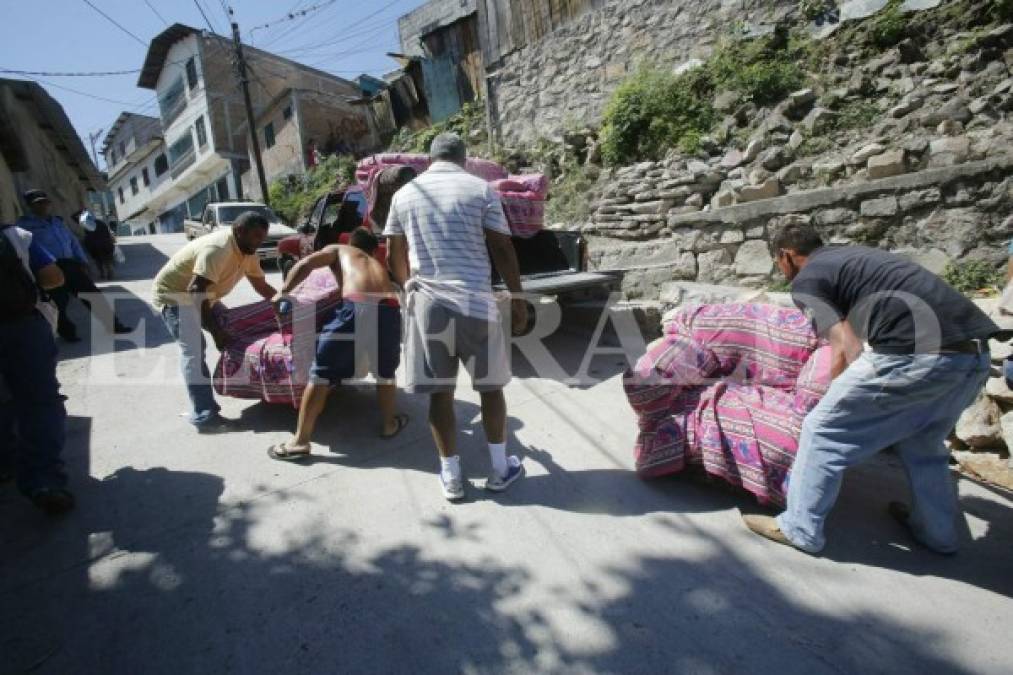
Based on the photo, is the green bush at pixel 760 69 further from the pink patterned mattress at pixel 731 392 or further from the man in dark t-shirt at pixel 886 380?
the man in dark t-shirt at pixel 886 380

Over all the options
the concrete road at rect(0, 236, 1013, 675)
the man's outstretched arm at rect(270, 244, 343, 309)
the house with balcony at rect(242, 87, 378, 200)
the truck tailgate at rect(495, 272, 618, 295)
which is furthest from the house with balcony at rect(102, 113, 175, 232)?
the concrete road at rect(0, 236, 1013, 675)

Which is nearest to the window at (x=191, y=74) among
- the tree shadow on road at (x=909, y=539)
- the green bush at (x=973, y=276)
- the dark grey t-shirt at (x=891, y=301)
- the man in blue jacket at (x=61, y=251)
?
the man in blue jacket at (x=61, y=251)

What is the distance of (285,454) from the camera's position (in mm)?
3127

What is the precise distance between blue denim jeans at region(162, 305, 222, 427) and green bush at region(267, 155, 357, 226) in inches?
610

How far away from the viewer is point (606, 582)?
2104mm

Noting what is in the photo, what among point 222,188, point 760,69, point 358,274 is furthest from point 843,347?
point 222,188

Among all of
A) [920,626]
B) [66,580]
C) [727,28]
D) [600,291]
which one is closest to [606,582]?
[920,626]

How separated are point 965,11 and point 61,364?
10.4m

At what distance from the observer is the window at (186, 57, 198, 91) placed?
78.6 feet

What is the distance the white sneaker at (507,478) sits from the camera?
275 centimetres

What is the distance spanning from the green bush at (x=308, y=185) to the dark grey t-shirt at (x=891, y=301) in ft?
58.6

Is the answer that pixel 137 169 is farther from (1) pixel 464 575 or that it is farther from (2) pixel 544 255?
(1) pixel 464 575

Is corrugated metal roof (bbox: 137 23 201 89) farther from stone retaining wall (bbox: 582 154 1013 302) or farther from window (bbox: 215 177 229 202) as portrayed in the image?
stone retaining wall (bbox: 582 154 1013 302)

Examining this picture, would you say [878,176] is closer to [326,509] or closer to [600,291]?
[600,291]
